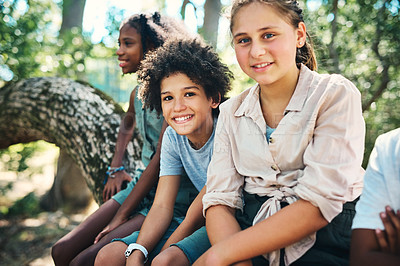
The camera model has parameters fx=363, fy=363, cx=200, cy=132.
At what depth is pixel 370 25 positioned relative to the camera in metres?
3.74

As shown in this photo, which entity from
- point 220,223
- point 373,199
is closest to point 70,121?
point 220,223

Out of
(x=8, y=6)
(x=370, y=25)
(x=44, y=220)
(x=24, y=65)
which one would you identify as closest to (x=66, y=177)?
(x=44, y=220)

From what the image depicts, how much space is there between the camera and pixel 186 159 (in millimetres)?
2127

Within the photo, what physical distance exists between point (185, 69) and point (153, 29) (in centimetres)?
76

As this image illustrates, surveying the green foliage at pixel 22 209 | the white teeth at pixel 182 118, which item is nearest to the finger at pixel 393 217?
the white teeth at pixel 182 118

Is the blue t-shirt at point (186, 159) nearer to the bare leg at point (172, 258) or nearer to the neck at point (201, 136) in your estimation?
the neck at point (201, 136)

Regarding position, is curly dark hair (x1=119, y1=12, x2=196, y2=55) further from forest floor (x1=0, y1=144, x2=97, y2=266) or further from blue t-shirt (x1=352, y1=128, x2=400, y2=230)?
forest floor (x1=0, y1=144, x2=97, y2=266)

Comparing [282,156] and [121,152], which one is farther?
[121,152]

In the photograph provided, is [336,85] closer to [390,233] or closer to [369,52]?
[390,233]

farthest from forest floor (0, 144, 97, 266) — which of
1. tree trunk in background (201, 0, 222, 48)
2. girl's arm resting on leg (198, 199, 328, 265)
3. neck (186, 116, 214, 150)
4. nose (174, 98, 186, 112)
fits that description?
girl's arm resting on leg (198, 199, 328, 265)

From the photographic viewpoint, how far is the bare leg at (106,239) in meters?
2.02

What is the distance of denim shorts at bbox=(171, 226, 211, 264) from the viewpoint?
64.5 inches

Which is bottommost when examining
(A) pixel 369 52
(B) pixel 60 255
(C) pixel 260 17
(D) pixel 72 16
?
(B) pixel 60 255

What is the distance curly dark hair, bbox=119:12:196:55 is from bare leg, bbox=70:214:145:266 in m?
1.27
